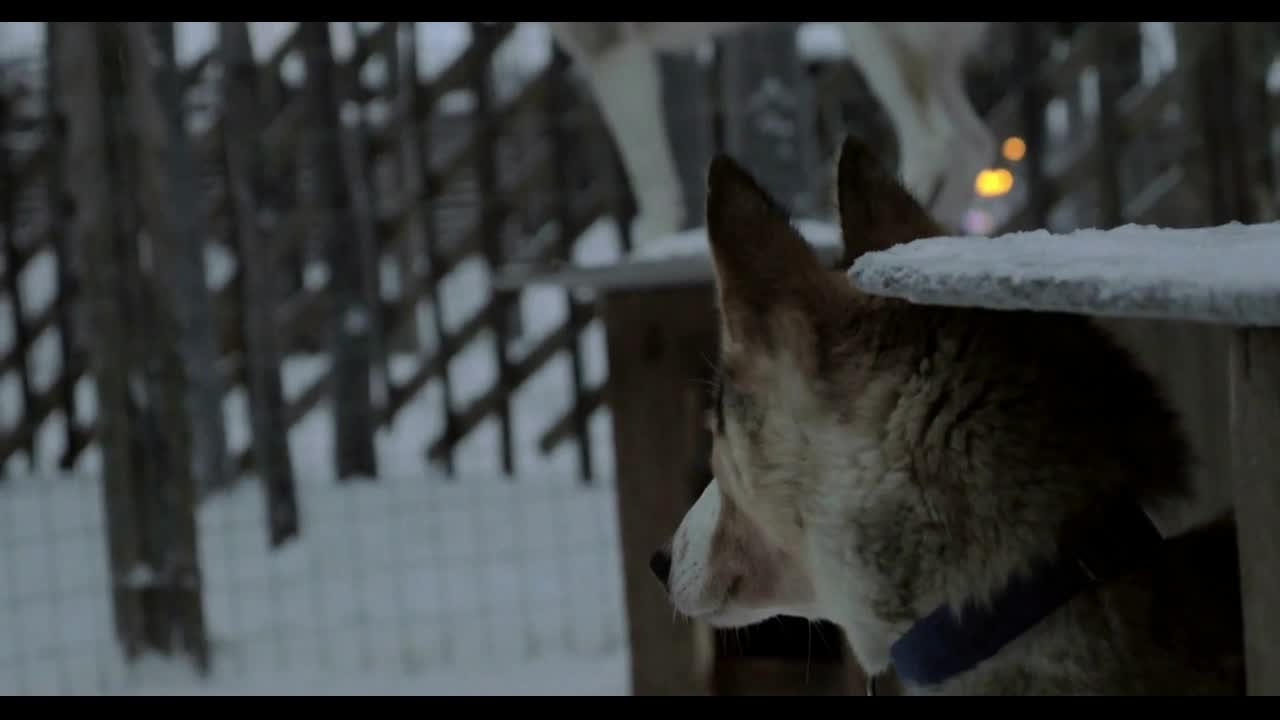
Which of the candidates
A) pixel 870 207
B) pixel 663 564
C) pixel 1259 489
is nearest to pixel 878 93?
pixel 870 207

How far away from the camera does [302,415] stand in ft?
21.4

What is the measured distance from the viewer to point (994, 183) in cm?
512

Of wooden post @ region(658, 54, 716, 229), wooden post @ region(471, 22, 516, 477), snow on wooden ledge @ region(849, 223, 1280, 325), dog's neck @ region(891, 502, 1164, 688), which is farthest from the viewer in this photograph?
wooden post @ region(471, 22, 516, 477)

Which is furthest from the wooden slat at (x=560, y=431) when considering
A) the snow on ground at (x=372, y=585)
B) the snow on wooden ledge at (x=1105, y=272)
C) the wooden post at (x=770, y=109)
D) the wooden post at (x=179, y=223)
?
the snow on wooden ledge at (x=1105, y=272)

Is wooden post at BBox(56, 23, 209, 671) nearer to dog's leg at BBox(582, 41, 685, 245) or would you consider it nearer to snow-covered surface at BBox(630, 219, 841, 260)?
dog's leg at BBox(582, 41, 685, 245)

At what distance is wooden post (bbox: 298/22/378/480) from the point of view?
540 cm

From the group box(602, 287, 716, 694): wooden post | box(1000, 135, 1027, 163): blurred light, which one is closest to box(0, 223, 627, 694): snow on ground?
box(602, 287, 716, 694): wooden post

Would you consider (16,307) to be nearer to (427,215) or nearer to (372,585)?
(427,215)

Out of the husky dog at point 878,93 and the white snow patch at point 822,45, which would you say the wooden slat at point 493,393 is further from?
the husky dog at point 878,93

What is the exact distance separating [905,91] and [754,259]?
326 centimetres

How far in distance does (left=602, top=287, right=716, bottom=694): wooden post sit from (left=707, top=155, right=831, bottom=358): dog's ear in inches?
63.4

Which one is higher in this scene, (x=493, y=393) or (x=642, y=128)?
(x=642, y=128)

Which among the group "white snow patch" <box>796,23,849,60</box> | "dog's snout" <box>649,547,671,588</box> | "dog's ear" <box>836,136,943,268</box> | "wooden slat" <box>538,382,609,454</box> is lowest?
"wooden slat" <box>538,382,609,454</box>

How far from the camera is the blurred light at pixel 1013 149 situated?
19.8 feet
